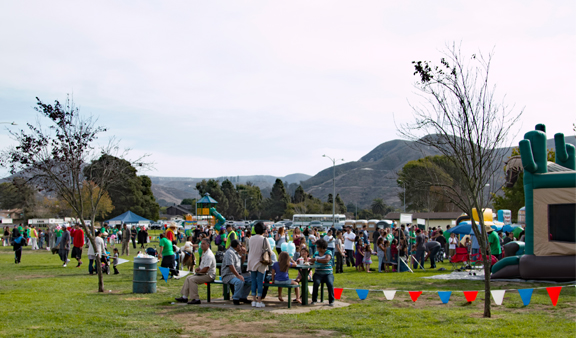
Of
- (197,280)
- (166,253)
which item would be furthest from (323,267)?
(166,253)

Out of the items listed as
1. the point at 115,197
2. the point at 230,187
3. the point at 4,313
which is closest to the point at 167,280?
the point at 4,313

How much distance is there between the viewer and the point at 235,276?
10.4 meters

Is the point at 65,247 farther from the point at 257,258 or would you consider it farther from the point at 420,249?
the point at 420,249

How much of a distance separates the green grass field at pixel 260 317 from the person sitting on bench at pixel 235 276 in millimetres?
836

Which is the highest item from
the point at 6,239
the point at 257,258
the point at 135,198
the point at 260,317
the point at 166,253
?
the point at 135,198

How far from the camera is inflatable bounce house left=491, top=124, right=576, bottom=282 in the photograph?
46.4 ft

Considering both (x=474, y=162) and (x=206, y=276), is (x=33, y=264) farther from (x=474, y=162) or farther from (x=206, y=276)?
(x=474, y=162)

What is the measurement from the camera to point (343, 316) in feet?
29.1

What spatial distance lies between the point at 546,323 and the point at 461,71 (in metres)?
4.68

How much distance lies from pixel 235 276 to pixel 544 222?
31.9 ft

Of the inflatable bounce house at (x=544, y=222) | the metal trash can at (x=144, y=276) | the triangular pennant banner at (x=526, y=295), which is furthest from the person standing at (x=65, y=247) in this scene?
the triangular pennant banner at (x=526, y=295)

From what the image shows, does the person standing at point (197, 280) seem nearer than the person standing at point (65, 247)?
Yes

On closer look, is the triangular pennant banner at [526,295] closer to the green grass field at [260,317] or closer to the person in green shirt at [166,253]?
the green grass field at [260,317]

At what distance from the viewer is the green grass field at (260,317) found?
294 inches
